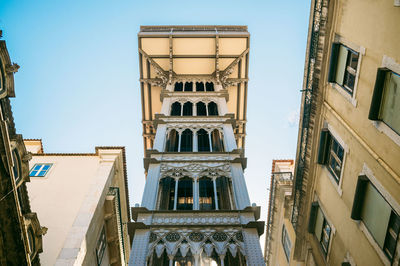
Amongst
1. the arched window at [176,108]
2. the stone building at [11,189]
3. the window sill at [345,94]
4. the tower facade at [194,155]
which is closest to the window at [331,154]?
the window sill at [345,94]

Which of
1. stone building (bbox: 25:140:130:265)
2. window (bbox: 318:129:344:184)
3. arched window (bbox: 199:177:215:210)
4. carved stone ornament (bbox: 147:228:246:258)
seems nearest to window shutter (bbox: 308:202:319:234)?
window (bbox: 318:129:344:184)

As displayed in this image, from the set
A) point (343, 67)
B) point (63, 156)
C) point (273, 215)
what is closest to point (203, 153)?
point (273, 215)

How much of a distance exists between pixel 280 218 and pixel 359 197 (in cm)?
1099

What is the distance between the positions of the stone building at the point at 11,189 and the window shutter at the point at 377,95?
9013 mm

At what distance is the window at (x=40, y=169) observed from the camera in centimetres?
1806

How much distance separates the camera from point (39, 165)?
18.9 meters

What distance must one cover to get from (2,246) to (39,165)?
10.3 metres

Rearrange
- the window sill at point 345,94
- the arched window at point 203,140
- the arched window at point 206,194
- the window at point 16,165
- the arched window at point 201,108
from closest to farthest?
1. the window at point 16,165
2. the window sill at point 345,94
3. the arched window at point 206,194
4. the arched window at point 203,140
5. the arched window at point 201,108

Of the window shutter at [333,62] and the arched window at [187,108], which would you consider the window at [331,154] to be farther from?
the arched window at [187,108]

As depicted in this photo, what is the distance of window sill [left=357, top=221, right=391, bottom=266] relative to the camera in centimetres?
899

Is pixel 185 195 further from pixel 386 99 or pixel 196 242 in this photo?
pixel 386 99

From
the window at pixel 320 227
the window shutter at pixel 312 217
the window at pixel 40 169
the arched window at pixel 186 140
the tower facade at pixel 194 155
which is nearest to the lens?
the window at pixel 320 227

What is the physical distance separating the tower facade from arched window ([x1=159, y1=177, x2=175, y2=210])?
54mm

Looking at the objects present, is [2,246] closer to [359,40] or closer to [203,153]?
[359,40]
